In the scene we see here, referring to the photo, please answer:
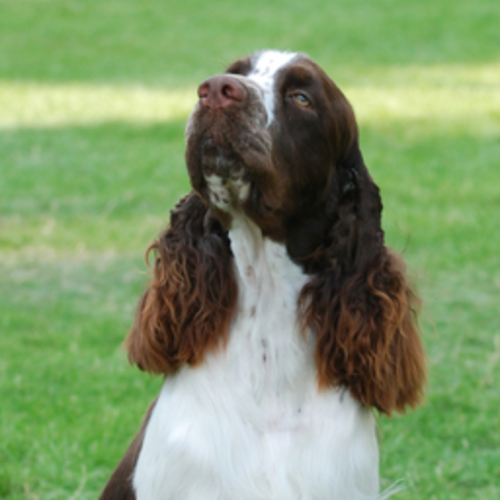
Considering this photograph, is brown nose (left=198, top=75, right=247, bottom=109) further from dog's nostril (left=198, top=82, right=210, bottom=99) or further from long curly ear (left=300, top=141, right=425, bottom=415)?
long curly ear (left=300, top=141, right=425, bottom=415)

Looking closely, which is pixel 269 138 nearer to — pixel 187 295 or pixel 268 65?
pixel 268 65

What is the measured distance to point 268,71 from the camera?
3.47m

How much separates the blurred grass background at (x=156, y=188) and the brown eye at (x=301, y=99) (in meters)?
1.05

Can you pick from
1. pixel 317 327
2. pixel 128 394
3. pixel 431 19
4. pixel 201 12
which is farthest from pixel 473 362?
pixel 201 12

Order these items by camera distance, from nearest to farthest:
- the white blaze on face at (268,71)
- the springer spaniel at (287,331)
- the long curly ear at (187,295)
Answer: the white blaze on face at (268,71) < the springer spaniel at (287,331) < the long curly ear at (187,295)

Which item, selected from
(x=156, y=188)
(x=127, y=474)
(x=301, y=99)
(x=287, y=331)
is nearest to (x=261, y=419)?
(x=287, y=331)

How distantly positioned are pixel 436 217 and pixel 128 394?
164 inches

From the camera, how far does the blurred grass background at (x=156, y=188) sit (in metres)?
5.41

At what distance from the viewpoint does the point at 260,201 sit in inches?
133

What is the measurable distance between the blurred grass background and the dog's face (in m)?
0.85

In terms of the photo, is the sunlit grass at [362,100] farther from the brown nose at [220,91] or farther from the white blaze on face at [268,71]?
the brown nose at [220,91]

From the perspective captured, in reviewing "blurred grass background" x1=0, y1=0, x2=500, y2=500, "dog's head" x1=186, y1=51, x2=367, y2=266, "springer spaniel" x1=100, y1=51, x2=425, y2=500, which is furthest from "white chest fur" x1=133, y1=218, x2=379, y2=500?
"blurred grass background" x1=0, y1=0, x2=500, y2=500

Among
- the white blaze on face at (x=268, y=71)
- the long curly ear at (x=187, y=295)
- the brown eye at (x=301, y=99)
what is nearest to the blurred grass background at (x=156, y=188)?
the long curly ear at (x=187, y=295)

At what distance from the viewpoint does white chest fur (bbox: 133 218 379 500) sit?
3514mm
